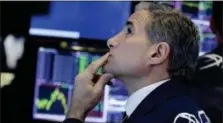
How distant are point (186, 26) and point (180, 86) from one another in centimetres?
16

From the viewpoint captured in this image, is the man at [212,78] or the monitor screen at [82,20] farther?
the monitor screen at [82,20]

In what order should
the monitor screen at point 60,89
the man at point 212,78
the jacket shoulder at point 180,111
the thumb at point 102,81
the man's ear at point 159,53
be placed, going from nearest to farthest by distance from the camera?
the jacket shoulder at point 180,111 → the man's ear at point 159,53 → the thumb at point 102,81 → the man at point 212,78 → the monitor screen at point 60,89

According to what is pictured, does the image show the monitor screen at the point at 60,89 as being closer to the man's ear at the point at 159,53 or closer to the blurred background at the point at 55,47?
the blurred background at the point at 55,47

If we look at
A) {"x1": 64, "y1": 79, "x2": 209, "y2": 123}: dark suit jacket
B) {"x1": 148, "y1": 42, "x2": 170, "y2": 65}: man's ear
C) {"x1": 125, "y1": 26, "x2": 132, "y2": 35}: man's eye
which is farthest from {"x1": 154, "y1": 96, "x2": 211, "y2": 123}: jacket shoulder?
{"x1": 125, "y1": 26, "x2": 132, "y2": 35}: man's eye

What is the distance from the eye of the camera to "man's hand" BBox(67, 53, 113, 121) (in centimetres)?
124

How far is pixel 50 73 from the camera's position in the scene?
2.13m

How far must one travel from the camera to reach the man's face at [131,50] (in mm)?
1169

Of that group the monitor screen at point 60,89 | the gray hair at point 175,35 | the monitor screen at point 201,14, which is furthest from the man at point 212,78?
the gray hair at point 175,35

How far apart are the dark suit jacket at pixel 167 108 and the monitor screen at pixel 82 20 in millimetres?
1023

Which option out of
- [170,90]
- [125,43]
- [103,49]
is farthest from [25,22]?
[170,90]

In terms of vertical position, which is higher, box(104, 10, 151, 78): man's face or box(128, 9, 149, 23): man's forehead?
box(128, 9, 149, 23): man's forehead

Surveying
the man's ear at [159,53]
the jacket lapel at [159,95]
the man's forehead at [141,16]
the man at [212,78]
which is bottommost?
the man at [212,78]

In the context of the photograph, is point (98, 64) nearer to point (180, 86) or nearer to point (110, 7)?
point (180, 86)

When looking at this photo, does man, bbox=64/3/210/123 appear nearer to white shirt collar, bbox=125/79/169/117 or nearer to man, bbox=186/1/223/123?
white shirt collar, bbox=125/79/169/117
